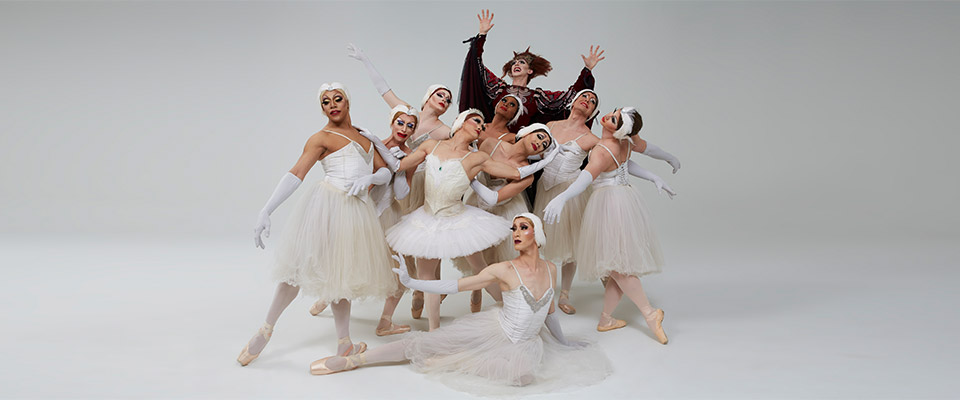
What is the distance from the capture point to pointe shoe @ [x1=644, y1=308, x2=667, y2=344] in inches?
192

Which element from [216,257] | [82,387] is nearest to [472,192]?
[82,387]

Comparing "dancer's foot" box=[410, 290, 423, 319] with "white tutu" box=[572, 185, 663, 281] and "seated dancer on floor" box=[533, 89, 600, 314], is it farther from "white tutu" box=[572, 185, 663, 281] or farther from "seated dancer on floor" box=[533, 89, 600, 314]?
"white tutu" box=[572, 185, 663, 281]

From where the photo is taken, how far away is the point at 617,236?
5.05m

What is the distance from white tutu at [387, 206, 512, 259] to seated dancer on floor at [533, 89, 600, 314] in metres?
0.81

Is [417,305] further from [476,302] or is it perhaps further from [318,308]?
[318,308]

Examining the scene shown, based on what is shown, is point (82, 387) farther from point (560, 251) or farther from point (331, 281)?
point (560, 251)

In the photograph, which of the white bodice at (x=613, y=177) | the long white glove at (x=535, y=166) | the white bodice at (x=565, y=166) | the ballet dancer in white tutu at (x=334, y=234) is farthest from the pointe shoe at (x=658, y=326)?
the ballet dancer in white tutu at (x=334, y=234)

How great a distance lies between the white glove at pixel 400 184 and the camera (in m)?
4.93

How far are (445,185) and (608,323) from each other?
5.43 feet

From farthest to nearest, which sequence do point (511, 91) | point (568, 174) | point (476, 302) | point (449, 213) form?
point (511, 91)
point (476, 302)
point (568, 174)
point (449, 213)

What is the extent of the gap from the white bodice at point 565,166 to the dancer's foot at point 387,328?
1.58m

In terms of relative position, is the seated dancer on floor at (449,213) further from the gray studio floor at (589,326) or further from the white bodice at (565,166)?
the gray studio floor at (589,326)

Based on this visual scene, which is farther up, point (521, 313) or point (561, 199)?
point (561, 199)

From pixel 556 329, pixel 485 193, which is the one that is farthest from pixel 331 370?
pixel 485 193
